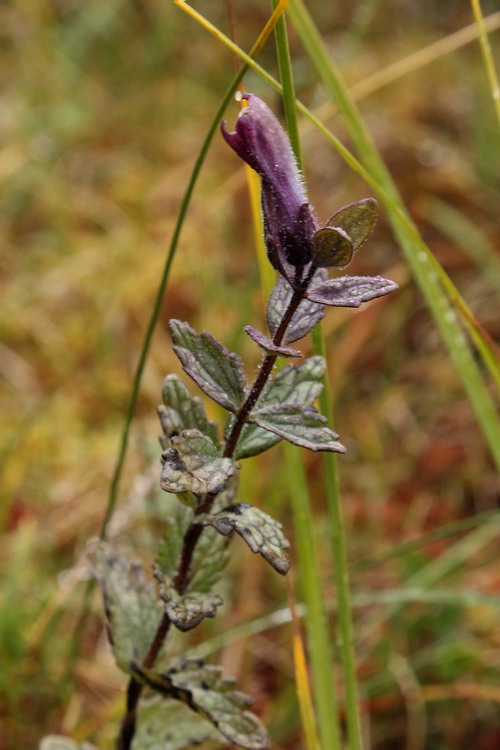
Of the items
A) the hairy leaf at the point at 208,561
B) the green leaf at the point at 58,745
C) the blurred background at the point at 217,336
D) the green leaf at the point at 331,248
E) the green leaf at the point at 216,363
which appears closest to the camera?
the green leaf at the point at 331,248

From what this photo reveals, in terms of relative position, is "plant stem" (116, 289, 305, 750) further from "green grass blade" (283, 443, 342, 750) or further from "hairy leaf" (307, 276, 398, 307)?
"green grass blade" (283, 443, 342, 750)

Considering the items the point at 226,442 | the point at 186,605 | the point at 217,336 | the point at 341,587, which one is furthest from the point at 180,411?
the point at 217,336

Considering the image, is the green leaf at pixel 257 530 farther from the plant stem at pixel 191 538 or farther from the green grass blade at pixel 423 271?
the green grass blade at pixel 423 271

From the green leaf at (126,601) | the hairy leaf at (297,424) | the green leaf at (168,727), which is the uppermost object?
the hairy leaf at (297,424)

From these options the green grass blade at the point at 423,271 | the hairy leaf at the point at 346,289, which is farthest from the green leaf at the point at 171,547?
the green grass blade at the point at 423,271

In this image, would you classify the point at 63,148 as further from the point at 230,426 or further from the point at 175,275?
the point at 230,426
